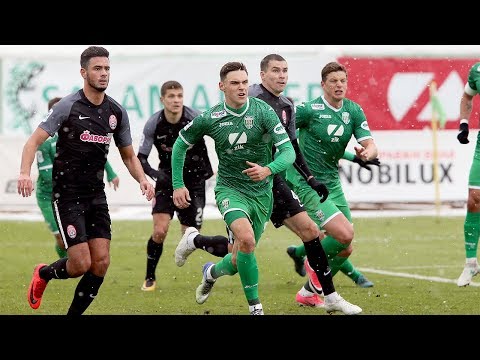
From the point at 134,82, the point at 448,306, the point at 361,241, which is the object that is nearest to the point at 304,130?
the point at 448,306

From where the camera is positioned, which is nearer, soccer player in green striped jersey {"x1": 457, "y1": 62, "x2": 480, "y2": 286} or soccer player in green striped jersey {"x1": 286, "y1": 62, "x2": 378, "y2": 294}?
soccer player in green striped jersey {"x1": 286, "y1": 62, "x2": 378, "y2": 294}

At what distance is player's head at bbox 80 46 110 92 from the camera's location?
30.5ft

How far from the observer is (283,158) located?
9305 millimetres

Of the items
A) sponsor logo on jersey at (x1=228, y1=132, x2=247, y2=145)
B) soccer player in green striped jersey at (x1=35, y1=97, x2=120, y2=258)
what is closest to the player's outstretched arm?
sponsor logo on jersey at (x1=228, y1=132, x2=247, y2=145)

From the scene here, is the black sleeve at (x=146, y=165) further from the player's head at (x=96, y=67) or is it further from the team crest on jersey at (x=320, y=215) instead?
the player's head at (x=96, y=67)

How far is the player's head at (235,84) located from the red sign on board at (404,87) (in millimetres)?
11200

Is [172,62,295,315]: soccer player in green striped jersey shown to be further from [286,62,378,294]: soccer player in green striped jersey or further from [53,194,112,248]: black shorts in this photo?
[286,62,378,294]: soccer player in green striped jersey

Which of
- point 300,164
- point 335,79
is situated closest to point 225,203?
point 300,164

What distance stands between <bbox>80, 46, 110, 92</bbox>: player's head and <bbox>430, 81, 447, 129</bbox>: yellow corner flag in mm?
12069

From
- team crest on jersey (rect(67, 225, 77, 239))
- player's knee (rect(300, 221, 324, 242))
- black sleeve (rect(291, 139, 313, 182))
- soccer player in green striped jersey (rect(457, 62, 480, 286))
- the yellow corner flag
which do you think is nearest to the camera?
team crest on jersey (rect(67, 225, 77, 239))

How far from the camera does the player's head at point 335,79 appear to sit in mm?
10617

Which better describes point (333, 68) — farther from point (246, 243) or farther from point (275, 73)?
point (246, 243)

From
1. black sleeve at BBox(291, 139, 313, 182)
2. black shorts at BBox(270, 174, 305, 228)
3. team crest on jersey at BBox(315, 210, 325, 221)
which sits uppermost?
black sleeve at BBox(291, 139, 313, 182)

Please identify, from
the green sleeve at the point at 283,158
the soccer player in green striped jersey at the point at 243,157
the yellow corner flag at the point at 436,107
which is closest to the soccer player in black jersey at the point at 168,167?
the soccer player in green striped jersey at the point at 243,157
